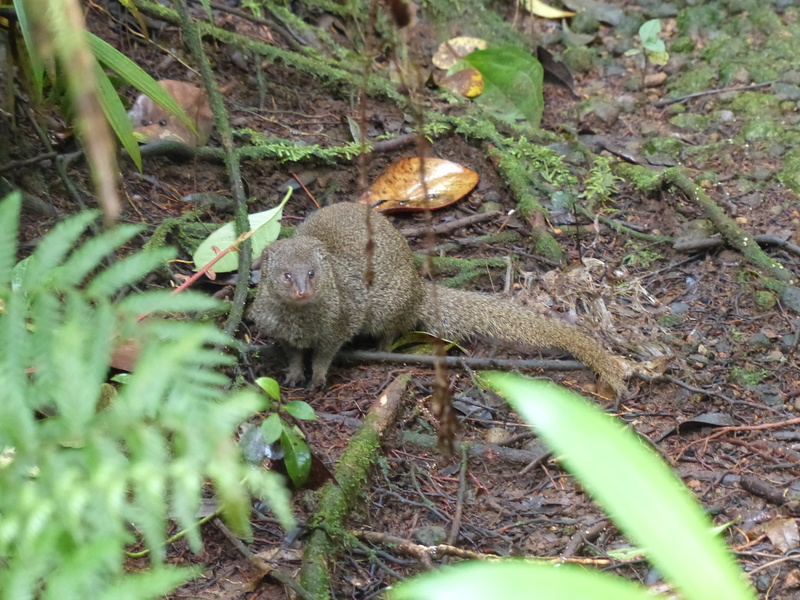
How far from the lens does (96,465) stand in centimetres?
99

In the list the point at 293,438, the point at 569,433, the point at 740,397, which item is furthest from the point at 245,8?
the point at 569,433

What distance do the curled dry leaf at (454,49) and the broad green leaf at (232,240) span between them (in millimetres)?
2345

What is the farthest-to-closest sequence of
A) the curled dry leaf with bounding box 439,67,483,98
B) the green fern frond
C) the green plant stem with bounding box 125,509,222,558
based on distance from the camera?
the curled dry leaf with bounding box 439,67,483,98 < the green plant stem with bounding box 125,509,222,558 < the green fern frond

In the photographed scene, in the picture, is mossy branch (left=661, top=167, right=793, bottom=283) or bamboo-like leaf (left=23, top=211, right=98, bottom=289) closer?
bamboo-like leaf (left=23, top=211, right=98, bottom=289)

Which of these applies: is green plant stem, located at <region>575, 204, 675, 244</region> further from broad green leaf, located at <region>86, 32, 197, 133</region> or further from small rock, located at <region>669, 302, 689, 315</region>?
broad green leaf, located at <region>86, 32, 197, 133</region>

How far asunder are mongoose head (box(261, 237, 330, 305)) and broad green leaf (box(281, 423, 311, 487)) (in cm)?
111

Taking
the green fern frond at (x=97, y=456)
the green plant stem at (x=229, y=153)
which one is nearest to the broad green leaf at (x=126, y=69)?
the green plant stem at (x=229, y=153)

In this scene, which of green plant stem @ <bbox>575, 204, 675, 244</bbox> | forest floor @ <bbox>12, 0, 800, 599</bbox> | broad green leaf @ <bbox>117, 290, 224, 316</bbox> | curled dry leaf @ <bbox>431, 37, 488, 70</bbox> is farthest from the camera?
curled dry leaf @ <bbox>431, 37, 488, 70</bbox>

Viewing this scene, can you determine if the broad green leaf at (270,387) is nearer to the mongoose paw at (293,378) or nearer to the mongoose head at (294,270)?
the mongoose head at (294,270)

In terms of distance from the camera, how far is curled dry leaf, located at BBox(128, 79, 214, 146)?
12.8 ft

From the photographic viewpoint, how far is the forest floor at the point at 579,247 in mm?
2434

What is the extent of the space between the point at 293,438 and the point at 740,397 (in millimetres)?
1870

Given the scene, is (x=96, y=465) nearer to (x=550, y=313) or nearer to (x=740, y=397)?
(x=740, y=397)

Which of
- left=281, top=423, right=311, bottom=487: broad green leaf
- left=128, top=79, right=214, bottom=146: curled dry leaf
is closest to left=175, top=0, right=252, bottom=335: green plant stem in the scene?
left=128, top=79, right=214, bottom=146: curled dry leaf
